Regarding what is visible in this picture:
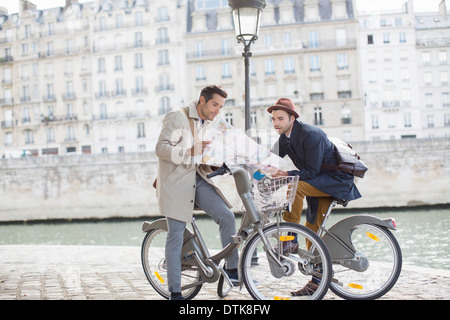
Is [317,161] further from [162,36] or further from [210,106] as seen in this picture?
[162,36]

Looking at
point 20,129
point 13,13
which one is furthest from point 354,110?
point 13,13

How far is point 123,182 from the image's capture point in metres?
25.9

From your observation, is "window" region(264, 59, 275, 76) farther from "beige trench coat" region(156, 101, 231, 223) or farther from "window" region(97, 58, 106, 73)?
"beige trench coat" region(156, 101, 231, 223)

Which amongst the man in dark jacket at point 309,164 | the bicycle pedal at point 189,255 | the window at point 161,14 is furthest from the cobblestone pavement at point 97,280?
the window at point 161,14

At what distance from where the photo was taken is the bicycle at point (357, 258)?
3559 millimetres

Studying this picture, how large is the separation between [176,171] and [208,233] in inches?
541

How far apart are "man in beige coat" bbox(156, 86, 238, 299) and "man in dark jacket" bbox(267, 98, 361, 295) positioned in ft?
1.56

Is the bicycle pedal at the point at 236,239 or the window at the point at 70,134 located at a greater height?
the window at the point at 70,134

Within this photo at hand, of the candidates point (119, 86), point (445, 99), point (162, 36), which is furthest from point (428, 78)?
point (119, 86)

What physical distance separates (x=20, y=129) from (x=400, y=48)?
3100 cm

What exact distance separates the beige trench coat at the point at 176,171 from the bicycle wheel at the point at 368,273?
1.19 meters

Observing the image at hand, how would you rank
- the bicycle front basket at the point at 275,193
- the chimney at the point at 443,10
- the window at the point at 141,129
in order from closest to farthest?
the bicycle front basket at the point at 275,193, the window at the point at 141,129, the chimney at the point at 443,10

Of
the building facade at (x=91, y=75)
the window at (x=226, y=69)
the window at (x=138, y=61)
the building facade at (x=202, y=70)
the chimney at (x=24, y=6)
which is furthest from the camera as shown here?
the chimney at (x=24, y=6)

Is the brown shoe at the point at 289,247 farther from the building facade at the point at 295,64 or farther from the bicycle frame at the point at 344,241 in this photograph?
the building facade at the point at 295,64
